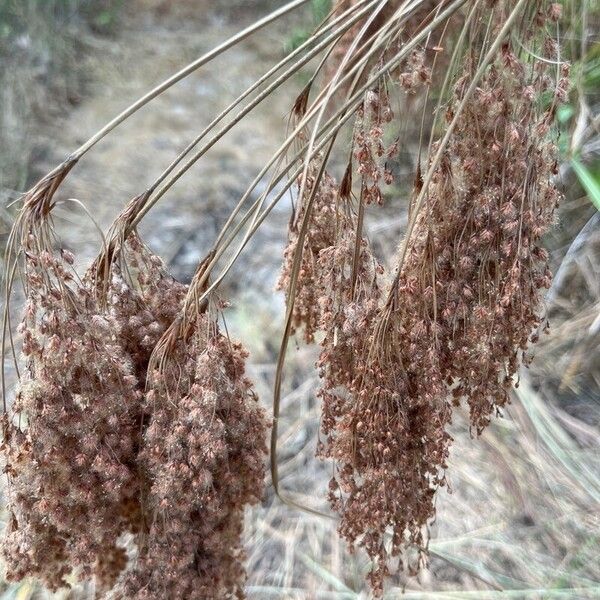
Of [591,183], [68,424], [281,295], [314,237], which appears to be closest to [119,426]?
[68,424]

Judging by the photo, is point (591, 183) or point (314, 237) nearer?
point (314, 237)

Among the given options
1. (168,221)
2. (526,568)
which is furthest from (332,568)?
(168,221)

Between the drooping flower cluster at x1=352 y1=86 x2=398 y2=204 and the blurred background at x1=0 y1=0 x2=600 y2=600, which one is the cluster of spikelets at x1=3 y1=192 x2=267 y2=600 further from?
the blurred background at x1=0 y1=0 x2=600 y2=600

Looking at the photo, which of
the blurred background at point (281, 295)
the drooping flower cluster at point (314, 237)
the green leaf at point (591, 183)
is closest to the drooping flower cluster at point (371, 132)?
the drooping flower cluster at point (314, 237)

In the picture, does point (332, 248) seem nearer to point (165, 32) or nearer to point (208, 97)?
point (208, 97)

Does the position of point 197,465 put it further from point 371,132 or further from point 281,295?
point 281,295

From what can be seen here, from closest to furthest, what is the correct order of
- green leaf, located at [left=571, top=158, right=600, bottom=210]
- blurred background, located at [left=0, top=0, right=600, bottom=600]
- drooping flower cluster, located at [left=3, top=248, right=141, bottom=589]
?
drooping flower cluster, located at [left=3, top=248, right=141, bottom=589], green leaf, located at [left=571, top=158, right=600, bottom=210], blurred background, located at [left=0, top=0, right=600, bottom=600]

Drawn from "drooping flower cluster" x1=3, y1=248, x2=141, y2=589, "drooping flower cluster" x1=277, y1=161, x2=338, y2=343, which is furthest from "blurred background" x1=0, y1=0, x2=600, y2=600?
"drooping flower cluster" x1=3, y1=248, x2=141, y2=589
